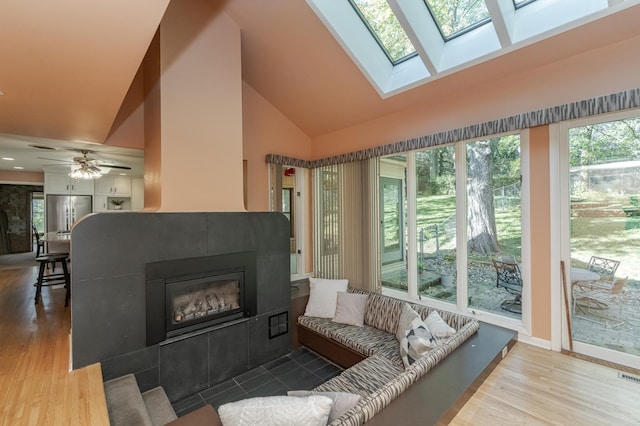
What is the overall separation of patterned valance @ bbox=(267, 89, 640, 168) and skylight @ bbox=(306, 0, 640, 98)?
596 mm

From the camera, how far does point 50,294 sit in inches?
143

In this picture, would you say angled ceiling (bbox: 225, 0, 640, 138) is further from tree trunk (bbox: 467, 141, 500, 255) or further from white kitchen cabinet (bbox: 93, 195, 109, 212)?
white kitchen cabinet (bbox: 93, 195, 109, 212)

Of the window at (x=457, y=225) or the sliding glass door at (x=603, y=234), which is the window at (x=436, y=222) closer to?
the window at (x=457, y=225)

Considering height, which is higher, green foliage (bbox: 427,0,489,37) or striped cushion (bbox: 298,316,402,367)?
green foliage (bbox: 427,0,489,37)

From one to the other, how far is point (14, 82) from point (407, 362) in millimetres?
3487

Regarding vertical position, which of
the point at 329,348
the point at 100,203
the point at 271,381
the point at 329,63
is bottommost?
the point at 271,381

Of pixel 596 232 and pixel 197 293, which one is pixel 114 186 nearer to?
pixel 197 293

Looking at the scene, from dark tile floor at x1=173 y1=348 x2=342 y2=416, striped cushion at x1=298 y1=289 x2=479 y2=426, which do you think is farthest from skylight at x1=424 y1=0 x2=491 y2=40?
dark tile floor at x1=173 y1=348 x2=342 y2=416

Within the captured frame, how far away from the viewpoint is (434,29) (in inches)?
111

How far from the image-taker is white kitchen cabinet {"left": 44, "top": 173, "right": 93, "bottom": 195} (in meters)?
5.60

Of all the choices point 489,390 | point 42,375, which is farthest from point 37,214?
point 489,390

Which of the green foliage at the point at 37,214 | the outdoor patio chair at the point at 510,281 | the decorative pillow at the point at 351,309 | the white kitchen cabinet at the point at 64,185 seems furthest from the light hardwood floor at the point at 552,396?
the green foliage at the point at 37,214

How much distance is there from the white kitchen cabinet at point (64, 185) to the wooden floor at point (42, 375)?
341 centimetres

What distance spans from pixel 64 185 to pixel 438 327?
24.3ft
